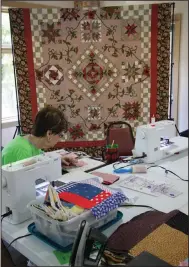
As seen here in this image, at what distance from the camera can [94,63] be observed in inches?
109

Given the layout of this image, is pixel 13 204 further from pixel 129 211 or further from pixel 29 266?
pixel 129 211

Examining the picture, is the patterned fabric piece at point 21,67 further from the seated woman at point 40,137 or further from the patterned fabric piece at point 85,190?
the patterned fabric piece at point 85,190

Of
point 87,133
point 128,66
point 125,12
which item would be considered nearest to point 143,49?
point 128,66

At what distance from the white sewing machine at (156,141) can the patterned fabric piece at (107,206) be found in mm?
783

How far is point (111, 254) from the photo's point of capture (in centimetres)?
89

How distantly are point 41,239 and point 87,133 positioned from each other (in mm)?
1940

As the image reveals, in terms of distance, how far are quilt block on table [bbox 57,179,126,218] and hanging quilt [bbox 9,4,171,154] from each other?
1637 mm

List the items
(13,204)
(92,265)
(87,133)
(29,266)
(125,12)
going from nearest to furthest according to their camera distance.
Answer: (92,265)
(29,266)
(13,204)
(125,12)
(87,133)

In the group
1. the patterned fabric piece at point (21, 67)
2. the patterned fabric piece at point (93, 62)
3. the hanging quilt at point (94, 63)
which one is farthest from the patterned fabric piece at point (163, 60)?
the patterned fabric piece at point (21, 67)

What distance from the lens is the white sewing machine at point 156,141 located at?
181 cm

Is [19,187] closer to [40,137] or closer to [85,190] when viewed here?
[85,190]

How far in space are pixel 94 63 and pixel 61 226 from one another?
2102 millimetres

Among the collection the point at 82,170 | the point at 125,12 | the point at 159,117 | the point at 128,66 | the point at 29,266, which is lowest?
the point at 29,266

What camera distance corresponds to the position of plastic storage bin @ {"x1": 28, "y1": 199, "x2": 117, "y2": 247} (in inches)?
36.3
